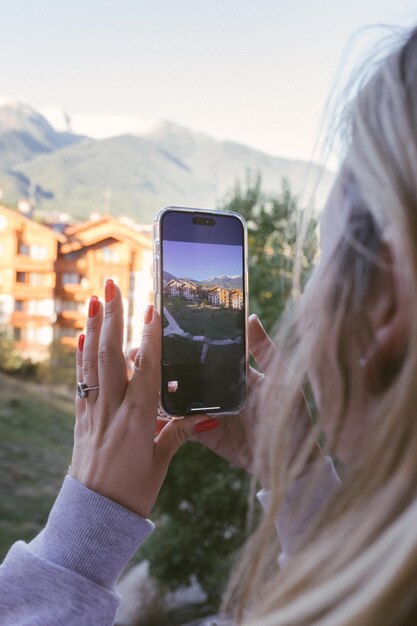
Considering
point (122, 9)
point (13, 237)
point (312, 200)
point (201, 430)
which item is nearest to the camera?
point (312, 200)

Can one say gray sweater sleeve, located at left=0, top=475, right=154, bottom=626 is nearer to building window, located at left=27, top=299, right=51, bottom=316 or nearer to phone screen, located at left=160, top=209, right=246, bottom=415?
phone screen, located at left=160, top=209, right=246, bottom=415

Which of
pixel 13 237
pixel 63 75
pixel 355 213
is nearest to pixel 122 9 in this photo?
pixel 63 75

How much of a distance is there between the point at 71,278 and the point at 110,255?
0.37 meters

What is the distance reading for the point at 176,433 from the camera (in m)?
0.44

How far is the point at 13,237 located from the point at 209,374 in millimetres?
3183

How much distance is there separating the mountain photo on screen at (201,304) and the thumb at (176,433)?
30 millimetres

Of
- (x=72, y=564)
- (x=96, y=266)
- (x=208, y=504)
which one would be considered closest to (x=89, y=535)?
(x=72, y=564)

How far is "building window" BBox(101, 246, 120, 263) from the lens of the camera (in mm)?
3268

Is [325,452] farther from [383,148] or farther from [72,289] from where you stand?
[72,289]

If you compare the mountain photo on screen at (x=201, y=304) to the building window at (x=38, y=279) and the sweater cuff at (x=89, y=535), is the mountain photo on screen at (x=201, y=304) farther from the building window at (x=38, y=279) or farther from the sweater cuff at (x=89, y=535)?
the building window at (x=38, y=279)

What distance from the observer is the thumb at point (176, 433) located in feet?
1.39

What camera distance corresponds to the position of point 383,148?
0.27m

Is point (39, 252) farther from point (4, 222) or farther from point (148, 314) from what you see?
point (148, 314)

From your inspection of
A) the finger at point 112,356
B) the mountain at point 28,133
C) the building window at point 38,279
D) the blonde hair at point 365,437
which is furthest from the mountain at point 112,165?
the blonde hair at point 365,437
